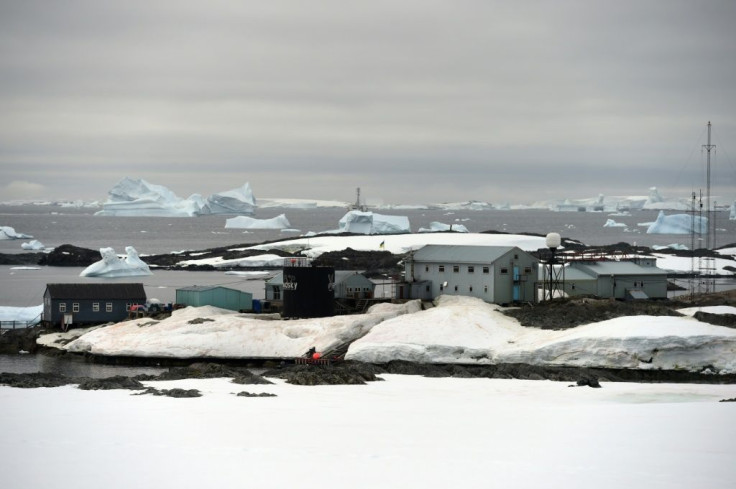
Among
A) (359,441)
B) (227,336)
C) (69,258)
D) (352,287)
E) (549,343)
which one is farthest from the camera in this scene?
(69,258)

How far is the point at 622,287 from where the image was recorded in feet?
184

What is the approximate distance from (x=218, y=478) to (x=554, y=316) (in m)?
29.7

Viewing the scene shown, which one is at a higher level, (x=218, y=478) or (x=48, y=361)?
(x=218, y=478)

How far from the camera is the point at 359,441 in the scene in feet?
68.9

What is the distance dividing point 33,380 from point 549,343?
797 inches

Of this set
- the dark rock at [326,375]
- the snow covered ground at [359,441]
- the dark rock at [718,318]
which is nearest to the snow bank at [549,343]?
the dark rock at [718,318]

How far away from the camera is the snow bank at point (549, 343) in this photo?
3891 cm

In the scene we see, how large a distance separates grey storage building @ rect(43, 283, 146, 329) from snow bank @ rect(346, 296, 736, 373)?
51.7 feet

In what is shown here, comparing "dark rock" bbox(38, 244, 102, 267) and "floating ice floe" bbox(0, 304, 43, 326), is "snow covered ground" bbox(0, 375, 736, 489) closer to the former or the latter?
"floating ice floe" bbox(0, 304, 43, 326)

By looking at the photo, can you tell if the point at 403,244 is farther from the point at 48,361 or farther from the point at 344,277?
the point at 48,361

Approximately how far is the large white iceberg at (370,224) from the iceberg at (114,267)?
5099 centimetres

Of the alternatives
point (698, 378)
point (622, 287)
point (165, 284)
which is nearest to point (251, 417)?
point (698, 378)

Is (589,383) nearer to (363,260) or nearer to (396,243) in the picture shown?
(363,260)

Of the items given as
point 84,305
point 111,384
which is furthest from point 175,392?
point 84,305
